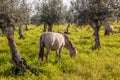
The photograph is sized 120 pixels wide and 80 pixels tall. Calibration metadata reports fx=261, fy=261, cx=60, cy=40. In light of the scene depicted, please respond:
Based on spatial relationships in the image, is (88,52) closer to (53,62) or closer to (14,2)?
(53,62)

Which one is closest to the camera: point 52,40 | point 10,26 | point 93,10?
point 10,26

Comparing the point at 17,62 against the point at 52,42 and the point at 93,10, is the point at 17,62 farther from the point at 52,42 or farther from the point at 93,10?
the point at 93,10

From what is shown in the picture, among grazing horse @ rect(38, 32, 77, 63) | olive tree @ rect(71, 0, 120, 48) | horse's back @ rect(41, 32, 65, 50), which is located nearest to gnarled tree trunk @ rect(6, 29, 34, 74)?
grazing horse @ rect(38, 32, 77, 63)

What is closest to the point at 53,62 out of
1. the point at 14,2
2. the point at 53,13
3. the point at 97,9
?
the point at 14,2

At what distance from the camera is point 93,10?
26297 millimetres

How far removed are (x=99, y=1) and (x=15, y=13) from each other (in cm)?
1229

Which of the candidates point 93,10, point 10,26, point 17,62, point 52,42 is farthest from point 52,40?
point 93,10

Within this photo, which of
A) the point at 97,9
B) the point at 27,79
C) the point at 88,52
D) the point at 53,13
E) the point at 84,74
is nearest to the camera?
the point at 27,79

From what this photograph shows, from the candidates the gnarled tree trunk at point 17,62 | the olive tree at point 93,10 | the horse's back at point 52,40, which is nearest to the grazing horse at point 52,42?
the horse's back at point 52,40

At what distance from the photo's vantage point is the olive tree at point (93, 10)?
26219mm

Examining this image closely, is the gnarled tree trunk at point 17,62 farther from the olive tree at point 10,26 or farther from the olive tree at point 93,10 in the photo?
the olive tree at point 93,10

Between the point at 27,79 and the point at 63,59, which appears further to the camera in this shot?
the point at 63,59

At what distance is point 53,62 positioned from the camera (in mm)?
19031

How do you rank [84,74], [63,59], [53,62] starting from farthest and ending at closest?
[63,59], [53,62], [84,74]
